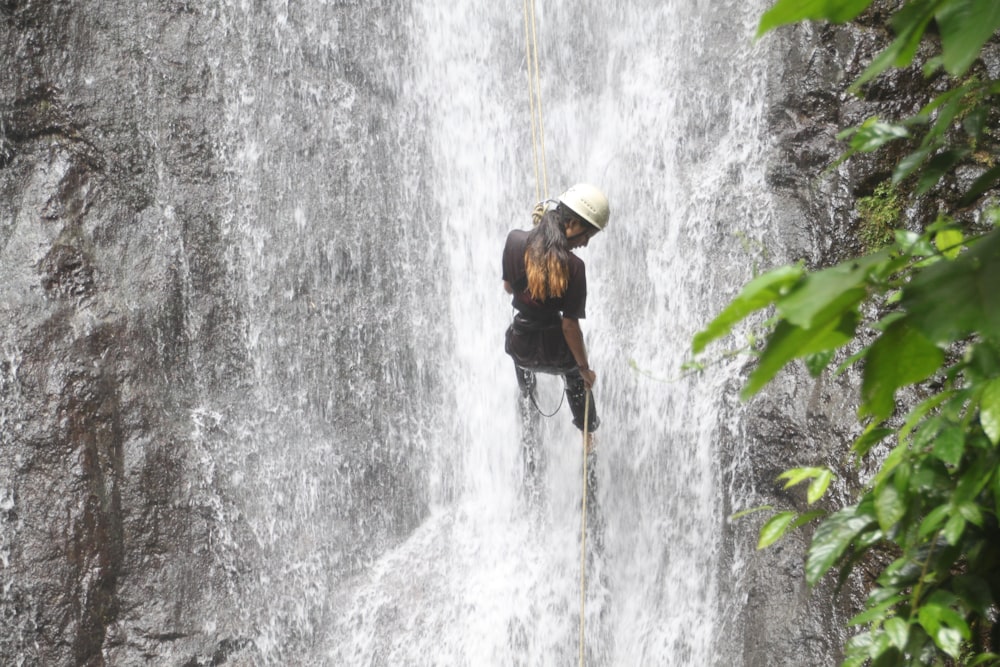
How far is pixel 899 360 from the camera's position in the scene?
0.90 meters

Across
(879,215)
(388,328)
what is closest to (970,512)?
(879,215)

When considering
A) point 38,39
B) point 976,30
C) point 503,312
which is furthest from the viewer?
point 503,312

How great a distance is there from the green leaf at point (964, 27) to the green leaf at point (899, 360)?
266 millimetres

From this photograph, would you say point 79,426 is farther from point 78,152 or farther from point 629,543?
point 629,543

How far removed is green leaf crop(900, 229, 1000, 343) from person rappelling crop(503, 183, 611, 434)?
3316 mm

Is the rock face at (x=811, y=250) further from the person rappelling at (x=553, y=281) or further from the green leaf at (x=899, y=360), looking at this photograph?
the green leaf at (x=899, y=360)

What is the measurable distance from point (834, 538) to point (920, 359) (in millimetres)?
894

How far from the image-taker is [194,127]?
20.3 feet

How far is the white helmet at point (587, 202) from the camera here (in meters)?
4.15

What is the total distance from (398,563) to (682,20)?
4400 mm

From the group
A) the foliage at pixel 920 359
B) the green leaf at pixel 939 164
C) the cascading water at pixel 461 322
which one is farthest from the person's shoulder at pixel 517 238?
the green leaf at pixel 939 164

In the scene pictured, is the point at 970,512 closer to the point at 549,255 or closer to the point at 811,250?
the point at 549,255

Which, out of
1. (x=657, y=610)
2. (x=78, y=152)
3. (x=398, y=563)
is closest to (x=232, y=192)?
(x=78, y=152)

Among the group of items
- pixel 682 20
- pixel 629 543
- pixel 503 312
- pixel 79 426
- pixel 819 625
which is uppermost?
pixel 682 20
